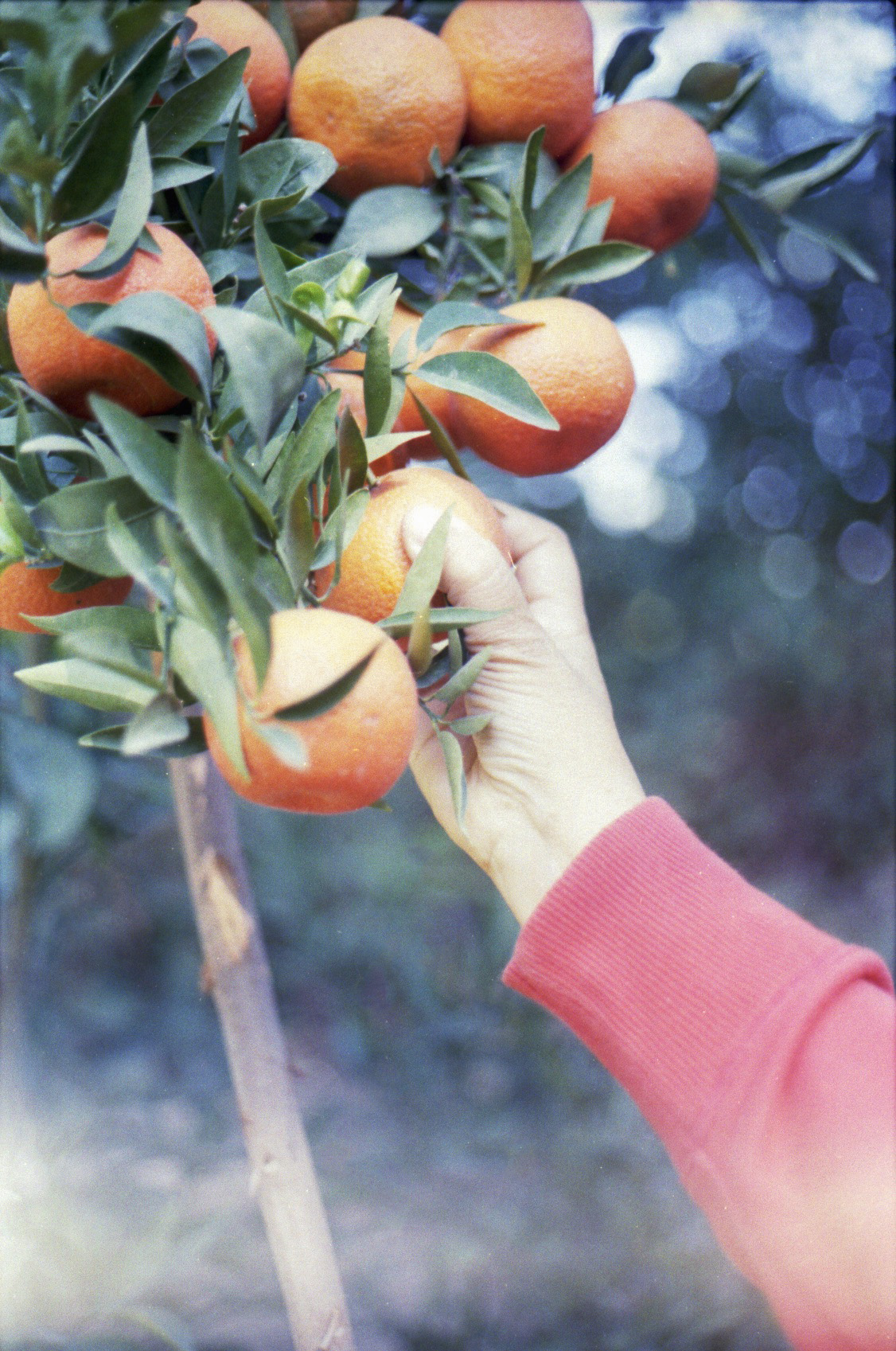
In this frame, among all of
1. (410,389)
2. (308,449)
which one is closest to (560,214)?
(410,389)

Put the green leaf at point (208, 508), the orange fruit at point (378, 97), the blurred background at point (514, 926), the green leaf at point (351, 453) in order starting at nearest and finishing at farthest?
the green leaf at point (208, 508)
the green leaf at point (351, 453)
the orange fruit at point (378, 97)
the blurred background at point (514, 926)

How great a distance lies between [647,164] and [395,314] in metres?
0.17

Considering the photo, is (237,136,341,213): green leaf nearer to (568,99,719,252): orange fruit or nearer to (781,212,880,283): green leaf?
(568,99,719,252): orange fruit

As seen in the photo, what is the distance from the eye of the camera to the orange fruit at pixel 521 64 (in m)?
0.53

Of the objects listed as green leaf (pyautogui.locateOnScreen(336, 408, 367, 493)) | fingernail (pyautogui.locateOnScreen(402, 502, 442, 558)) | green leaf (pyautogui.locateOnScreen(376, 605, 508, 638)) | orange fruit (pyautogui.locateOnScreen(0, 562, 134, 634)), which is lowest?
orange fruit (pyautogui.locateOnScreen(0, 562, 134, 634))

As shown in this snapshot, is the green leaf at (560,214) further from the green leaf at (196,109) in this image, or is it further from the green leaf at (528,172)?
the green leaf at (196,109)

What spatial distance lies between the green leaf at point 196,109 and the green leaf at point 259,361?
0.45 feet

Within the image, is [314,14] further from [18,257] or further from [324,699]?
[324,699]

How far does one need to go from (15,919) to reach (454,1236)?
2.48ft

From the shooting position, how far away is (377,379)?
0.40 meters

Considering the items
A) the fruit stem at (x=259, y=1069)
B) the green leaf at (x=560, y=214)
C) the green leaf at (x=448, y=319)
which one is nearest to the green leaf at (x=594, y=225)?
the green leaf at (x=560, y=214)

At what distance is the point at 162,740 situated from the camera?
0.30 meters

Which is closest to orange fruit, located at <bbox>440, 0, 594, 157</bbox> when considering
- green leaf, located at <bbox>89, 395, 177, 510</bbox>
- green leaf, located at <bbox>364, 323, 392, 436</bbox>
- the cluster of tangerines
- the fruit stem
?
the cluster of tangerines

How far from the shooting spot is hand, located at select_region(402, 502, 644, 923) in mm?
520
